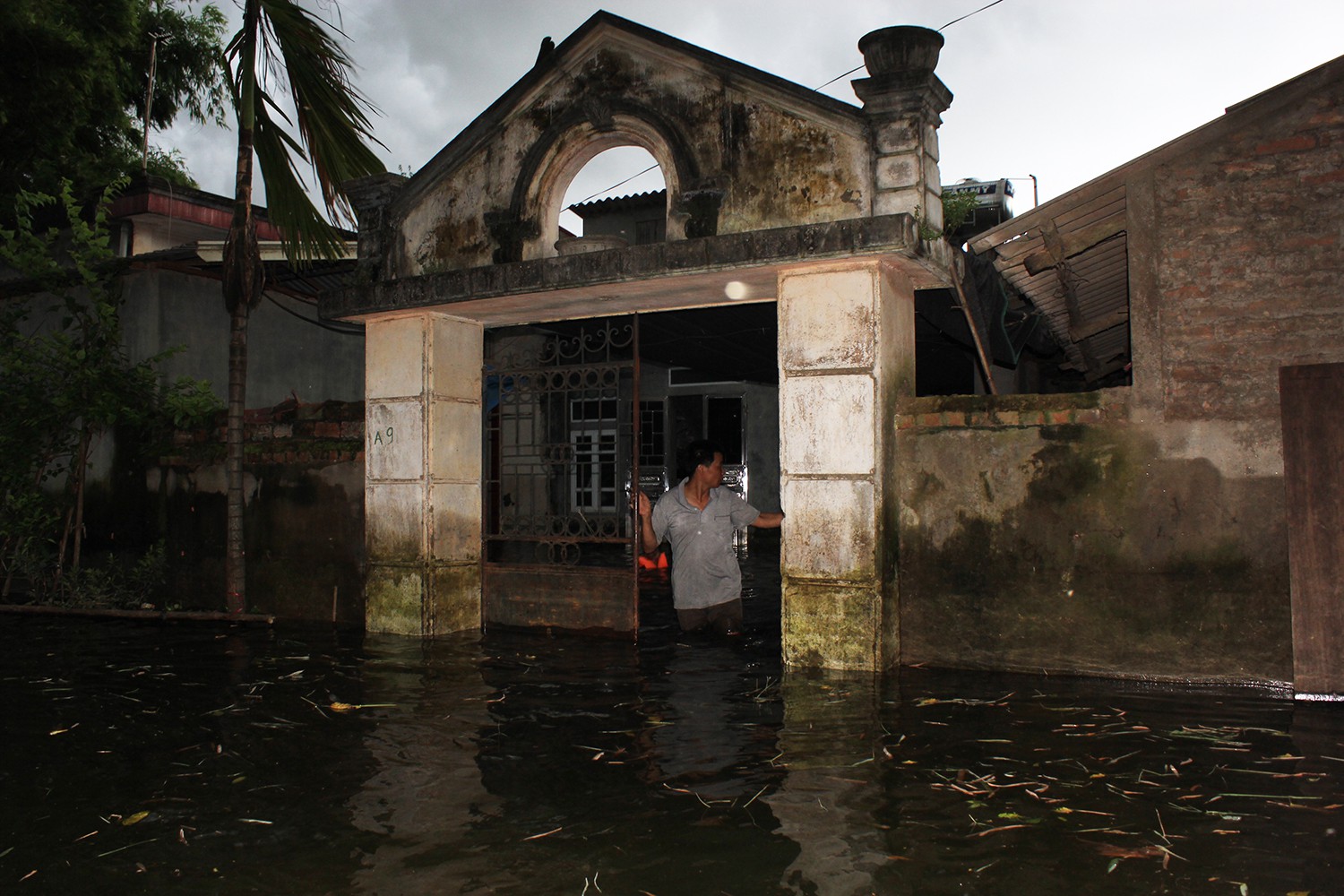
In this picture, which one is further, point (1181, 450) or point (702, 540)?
point (702, 540)

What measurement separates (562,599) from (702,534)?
151cm

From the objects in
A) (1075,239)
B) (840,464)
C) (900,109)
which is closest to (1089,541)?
(840,464)

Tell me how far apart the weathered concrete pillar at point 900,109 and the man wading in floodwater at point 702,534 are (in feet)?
7.16

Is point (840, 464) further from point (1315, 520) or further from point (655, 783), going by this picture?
point (655, 783)

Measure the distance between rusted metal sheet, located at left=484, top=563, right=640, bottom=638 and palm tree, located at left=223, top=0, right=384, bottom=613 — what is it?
240 cm

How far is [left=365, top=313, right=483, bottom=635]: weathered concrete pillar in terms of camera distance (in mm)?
7953

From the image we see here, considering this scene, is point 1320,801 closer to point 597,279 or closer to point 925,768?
point 925,768

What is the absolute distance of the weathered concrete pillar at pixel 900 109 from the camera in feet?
20.3

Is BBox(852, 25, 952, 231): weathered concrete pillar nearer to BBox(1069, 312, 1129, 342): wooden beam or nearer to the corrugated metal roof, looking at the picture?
the corrugated metal roof

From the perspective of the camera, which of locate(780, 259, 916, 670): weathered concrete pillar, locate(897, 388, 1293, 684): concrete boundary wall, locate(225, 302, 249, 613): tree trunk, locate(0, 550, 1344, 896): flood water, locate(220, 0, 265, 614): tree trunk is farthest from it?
locate(225, 302, 249, 613): tree trunk

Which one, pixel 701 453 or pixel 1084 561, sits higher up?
pixel 701 453

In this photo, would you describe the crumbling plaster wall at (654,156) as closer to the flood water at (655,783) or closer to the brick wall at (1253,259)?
the brick wall at (1253,259)

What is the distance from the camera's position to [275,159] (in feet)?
28.5

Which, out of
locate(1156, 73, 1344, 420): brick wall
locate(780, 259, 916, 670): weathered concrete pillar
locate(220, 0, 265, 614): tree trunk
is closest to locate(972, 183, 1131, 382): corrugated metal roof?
locate(1156, 73, 1344, 420): brick wall
